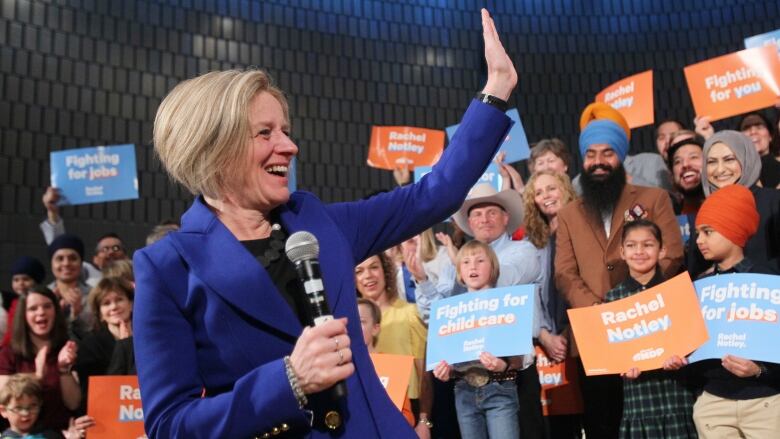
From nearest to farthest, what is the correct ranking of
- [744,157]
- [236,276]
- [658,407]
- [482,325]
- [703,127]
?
[236,276]
[658,407]
[482,325]
[744,157]
[703,127]

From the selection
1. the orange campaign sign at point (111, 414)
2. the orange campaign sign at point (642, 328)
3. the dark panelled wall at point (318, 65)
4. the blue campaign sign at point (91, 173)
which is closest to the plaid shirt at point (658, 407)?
the orange campaign sign at point (642, 328)

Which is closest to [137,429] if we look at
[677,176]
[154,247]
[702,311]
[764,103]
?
[702,311]

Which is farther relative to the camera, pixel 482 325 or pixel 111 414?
pixel 111 414

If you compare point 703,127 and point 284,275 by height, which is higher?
point 703,127

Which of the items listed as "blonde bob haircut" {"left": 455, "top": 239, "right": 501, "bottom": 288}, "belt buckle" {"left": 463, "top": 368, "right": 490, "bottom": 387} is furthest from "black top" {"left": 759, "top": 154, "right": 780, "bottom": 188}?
"belt buckle" {"left": 463, "top": 368, "right": 490, "bottom": 387}

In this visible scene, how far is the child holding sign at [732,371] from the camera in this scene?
3100 millimetres

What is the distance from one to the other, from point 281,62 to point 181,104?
1055cm

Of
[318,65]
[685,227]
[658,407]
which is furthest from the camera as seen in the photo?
[318,65]

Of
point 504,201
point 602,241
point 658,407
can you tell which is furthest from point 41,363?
point 658,407

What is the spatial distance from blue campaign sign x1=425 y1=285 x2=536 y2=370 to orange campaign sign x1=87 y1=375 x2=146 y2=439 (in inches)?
52.7

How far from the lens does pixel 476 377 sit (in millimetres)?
3721

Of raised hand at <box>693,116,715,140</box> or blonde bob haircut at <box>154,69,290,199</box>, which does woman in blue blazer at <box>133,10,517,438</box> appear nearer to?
blonde bob haircut at <box>154,69,290,199</box>

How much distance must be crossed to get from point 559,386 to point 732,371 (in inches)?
42.0

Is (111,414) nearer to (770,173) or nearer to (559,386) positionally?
(559,386)
